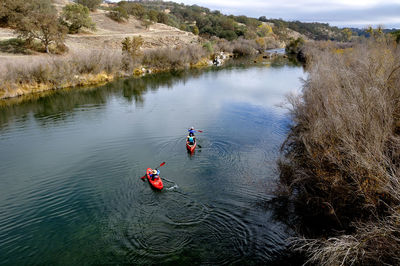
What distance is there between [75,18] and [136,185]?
65.7 meters

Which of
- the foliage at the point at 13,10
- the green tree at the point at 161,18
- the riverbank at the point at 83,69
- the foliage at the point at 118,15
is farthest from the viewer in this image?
the green tree at the point at 161,18

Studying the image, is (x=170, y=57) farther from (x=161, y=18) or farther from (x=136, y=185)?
(x=136, y=185)

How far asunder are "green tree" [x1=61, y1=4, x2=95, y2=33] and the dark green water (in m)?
42.3

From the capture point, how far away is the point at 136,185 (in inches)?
686

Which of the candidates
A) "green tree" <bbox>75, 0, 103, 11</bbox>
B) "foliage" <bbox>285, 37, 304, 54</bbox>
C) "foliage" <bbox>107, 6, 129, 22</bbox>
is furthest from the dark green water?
"foliage" <bbox>285, 37, 304, 54</bbox>

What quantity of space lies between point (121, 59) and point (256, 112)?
33.7 meters

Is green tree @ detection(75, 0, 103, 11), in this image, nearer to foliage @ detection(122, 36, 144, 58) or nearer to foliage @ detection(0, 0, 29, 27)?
foliage @ detection(0, 0, 29, 27)

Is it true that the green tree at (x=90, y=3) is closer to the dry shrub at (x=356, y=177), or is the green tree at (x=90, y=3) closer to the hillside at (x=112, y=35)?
the hillside at (x=112, y=35)

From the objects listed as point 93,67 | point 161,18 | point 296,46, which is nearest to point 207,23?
point 161,18

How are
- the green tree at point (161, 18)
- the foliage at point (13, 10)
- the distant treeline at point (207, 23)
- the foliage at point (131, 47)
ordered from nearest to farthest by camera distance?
the foliage at point (13, 10) < the foliage at point (131, 47) < the distant treeline at point (207, 23) < the green tree at point (161, 18)

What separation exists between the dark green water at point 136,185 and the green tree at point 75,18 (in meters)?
42.3

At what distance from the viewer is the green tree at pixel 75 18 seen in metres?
69.4

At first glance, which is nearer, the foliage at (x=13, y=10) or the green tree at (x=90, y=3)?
the foliage at (x=13, y=10)

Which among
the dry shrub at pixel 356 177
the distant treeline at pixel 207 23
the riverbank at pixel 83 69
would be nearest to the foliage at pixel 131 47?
the riverbank at pixel 83 69
